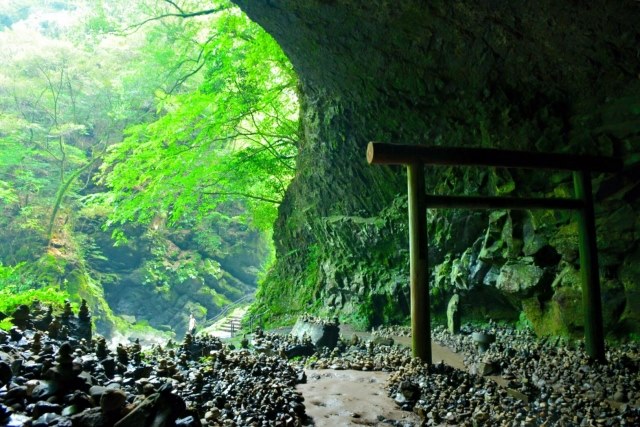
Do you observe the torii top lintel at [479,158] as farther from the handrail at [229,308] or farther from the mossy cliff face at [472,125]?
the handrail at [229,308]

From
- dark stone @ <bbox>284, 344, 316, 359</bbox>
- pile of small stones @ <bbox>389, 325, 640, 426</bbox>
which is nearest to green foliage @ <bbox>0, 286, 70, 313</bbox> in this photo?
dark stone @ <bbox>284, 344, 316, 359</bbox>

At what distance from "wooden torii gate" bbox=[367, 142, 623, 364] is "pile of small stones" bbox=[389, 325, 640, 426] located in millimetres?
391

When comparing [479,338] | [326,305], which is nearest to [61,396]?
[479,338]

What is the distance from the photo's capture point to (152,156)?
11172 millimetres

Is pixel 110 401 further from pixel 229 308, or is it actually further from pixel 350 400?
pixel 229 308

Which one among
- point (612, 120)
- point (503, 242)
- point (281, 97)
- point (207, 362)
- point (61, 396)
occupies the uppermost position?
point (281, 97)

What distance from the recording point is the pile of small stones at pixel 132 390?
2.13 meters

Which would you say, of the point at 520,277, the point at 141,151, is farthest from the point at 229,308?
the point at 520,277

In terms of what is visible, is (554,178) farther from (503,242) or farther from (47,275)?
(47,275)

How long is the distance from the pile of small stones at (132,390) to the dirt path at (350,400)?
216 millimetres

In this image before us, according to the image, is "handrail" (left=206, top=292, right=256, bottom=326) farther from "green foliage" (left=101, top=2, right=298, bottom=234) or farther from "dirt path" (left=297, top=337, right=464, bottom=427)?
"dirt path" (left=297, top=337, right=464, bottom=427)

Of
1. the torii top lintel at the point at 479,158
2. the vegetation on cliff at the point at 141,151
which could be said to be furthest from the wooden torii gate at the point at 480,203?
the vegetation on cliff at the point at 141,151

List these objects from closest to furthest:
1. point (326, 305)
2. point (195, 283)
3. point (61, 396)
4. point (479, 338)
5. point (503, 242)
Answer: point (61, 396), point (479, 338), point (503, 242), point (326, 305), point (195, 283)

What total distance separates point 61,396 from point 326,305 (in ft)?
28.8
